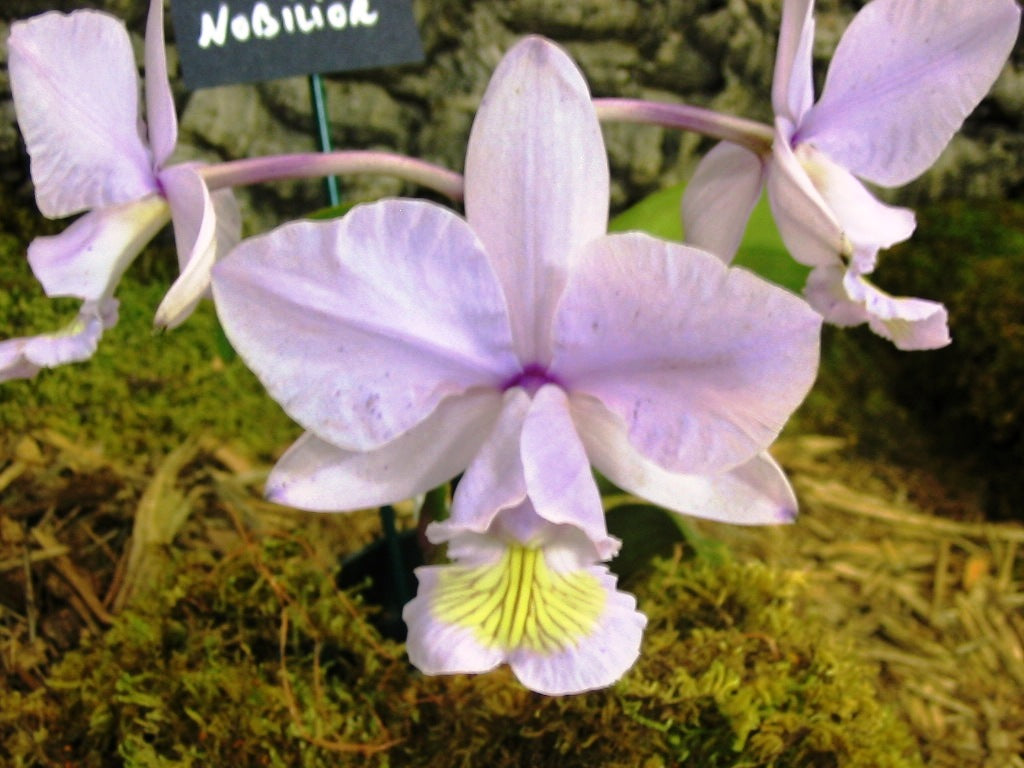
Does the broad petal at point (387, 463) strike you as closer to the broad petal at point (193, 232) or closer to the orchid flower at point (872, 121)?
the broad petal at point (193, 232)

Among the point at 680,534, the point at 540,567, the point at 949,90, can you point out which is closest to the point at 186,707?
the point at 540,567

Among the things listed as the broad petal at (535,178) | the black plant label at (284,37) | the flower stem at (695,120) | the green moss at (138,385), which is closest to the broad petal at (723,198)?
the flower stem at (695,120)

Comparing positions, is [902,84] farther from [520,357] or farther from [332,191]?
[332,191]

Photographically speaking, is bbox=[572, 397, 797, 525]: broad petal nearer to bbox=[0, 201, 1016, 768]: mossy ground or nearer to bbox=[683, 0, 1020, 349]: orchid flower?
bbox=[683, 0, 1020, 349]: orchid flower

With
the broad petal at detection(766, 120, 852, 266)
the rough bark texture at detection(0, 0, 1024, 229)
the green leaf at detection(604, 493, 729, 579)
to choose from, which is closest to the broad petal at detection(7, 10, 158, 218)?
the broad petal at detection(766, 120, 852, 266)

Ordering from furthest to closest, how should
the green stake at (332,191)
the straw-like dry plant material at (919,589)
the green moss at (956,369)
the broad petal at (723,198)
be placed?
the green moss at (956,369), the straw-like dry plant material at (919,589), the green stake at (332,191), the broad petal at (723,198)

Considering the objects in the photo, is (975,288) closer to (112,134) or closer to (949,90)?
(949,90)
